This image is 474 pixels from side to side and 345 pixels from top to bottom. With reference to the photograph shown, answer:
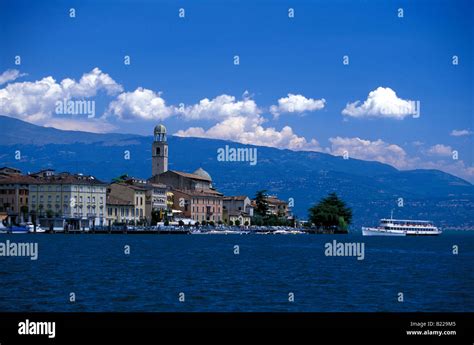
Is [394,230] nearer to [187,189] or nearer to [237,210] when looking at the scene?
[237,210]

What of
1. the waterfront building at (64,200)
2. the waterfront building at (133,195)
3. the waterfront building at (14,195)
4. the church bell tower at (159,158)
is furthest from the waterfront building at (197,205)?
the waterfront building at (14,195)

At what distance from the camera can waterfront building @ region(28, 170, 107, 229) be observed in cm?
12225

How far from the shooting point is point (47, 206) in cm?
12281

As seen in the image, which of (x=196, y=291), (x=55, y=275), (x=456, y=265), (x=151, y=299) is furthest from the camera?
(x=456, y=265)

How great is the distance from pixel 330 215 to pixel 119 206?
38.9m

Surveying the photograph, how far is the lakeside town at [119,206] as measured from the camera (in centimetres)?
12169

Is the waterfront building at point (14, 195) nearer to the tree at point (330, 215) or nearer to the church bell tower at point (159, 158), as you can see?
the church bell tower at point (159, 158)

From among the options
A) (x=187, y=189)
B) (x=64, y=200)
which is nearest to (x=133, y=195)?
(x=64, y=200)

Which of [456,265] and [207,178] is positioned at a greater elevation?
[207,178]
